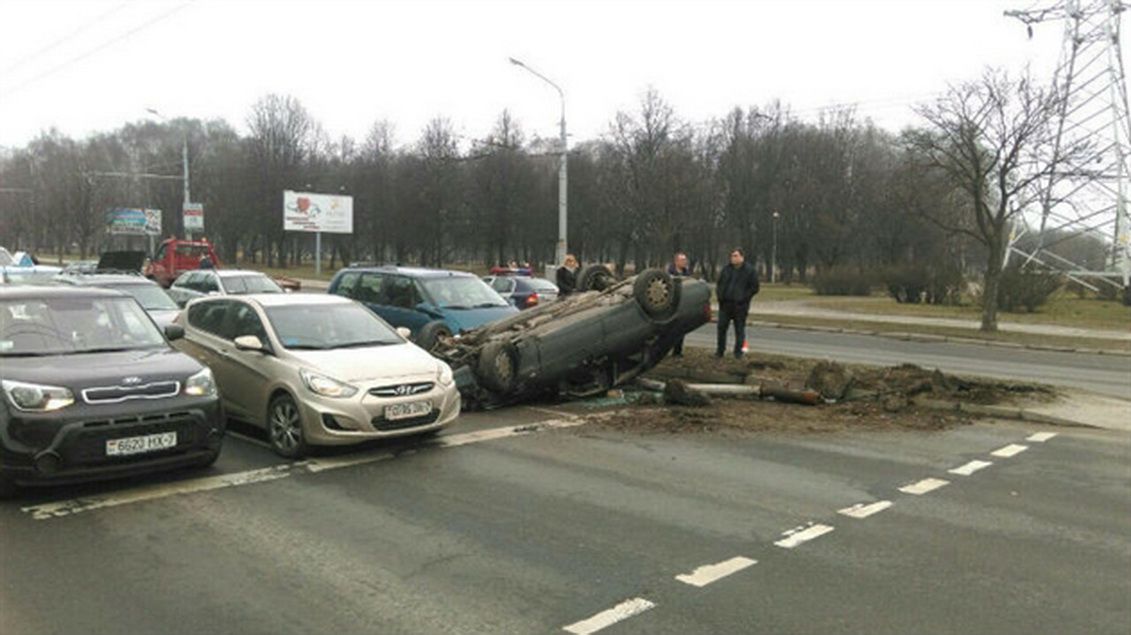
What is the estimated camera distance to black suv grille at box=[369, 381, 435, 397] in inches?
297

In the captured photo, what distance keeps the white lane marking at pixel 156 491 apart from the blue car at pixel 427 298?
5864mm

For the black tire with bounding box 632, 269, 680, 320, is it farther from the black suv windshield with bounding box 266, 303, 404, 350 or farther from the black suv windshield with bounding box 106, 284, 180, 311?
the black suv windshield with bounding box 106, 284, 180, 311

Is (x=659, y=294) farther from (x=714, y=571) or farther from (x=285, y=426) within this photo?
(x=714, y=571)

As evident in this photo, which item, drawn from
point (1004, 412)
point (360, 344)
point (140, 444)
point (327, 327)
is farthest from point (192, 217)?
point (1004, 412)

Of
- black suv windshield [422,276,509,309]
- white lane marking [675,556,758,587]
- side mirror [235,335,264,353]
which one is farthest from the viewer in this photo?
black suv windshield [422,276,509,309]

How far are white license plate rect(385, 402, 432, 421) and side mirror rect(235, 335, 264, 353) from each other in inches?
60.0

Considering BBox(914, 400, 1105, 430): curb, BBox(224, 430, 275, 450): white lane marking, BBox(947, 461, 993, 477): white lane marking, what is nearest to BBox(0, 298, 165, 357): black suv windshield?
BBox(224, 430, 275, 450): white lane marking

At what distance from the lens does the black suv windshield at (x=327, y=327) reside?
27.1 ft

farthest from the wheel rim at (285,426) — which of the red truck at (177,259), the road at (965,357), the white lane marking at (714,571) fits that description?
the red truck at (177,259)

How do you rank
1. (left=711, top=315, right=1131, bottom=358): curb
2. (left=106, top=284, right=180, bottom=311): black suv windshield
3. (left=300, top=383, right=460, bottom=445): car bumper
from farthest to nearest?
(left=711, top=315, right=1131, bottom=358): curb → (left=106, top=284, right=180, bottom=311): black suv windshield → (left=300, top=383, right=460, bottom=445): car bumper

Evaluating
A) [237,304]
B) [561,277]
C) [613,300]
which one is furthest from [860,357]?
[237,304]

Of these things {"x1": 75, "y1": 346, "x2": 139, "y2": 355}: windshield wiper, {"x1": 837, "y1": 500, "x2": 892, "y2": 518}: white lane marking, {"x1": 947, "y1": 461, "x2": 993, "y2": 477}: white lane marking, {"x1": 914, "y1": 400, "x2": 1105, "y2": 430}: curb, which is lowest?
{"x1": 837, "y1": 500, "x2": 892, "y2": 518}: white lane marking

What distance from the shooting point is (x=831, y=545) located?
5.33 m

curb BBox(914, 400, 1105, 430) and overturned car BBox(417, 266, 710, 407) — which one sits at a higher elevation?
overturned car BBox(417, 266, 710, 407)
